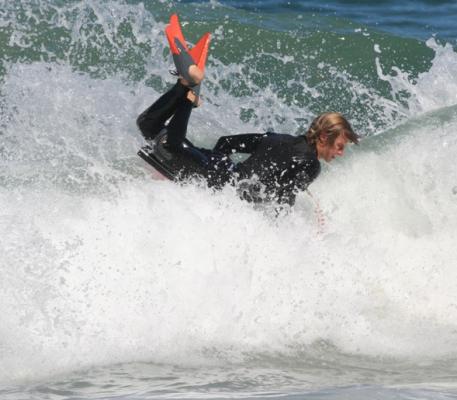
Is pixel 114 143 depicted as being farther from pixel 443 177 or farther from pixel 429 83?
pixel 429 83

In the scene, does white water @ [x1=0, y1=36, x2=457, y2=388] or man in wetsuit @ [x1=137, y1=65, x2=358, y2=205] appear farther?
man in wetsuit @ [x1=137, y1=65, x2=358, y2=205]

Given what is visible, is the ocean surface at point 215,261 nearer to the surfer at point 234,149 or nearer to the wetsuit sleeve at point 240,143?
the surfer at point 234,149

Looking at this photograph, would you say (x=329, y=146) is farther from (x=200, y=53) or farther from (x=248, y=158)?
(x=200, y=53)

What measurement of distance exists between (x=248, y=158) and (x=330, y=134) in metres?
0.54

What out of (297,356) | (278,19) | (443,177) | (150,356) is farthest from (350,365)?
(278,19)

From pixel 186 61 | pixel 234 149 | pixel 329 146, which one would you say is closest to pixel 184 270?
pixel 234 149

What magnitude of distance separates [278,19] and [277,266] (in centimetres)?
791

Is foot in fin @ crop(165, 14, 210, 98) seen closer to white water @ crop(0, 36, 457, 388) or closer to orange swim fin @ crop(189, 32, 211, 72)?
orange swim fin @ crop(189, 32, 211, 72)

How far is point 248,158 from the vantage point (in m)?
5.68

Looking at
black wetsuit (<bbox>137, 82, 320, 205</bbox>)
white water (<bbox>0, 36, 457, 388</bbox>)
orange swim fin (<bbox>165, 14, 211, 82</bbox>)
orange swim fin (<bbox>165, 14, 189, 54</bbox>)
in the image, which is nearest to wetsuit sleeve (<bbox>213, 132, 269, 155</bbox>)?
black wetsuit (<bbox>137, 82, 320, 205</bbox>)

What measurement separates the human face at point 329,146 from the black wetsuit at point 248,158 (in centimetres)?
4

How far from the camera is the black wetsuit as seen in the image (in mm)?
5531

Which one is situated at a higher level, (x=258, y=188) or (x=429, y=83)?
(x=429, y=83)

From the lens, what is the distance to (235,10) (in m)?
13.2
